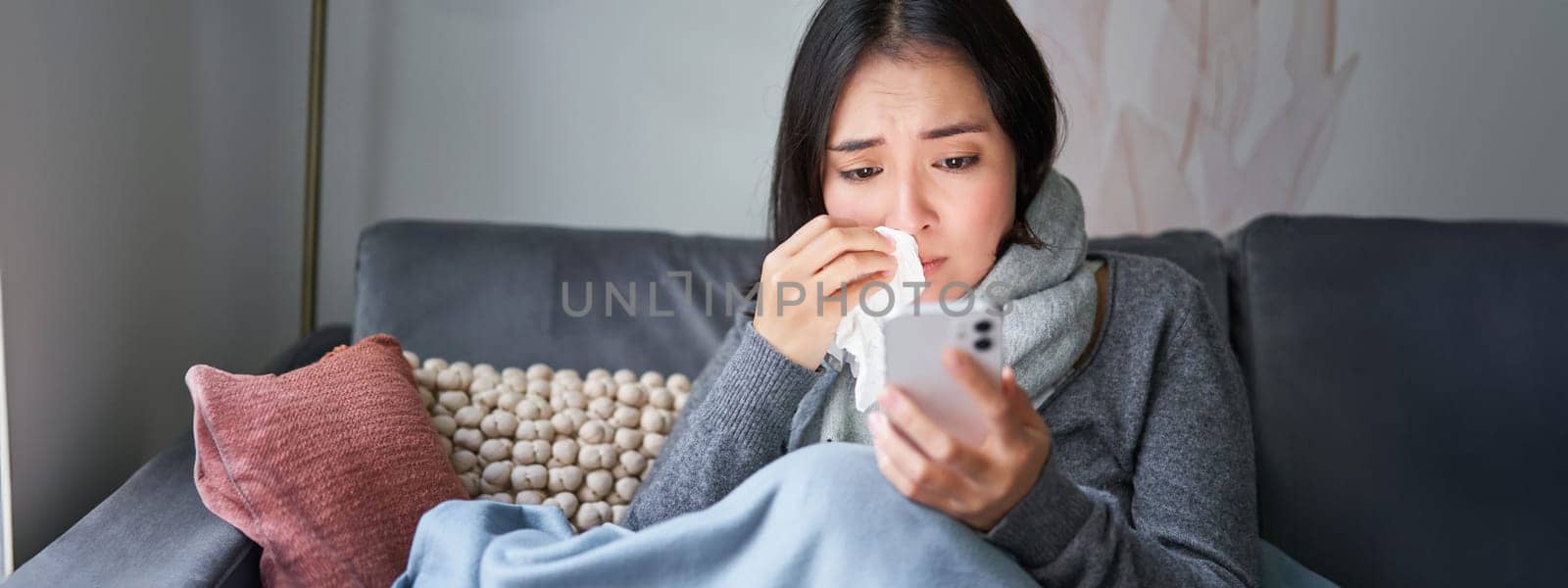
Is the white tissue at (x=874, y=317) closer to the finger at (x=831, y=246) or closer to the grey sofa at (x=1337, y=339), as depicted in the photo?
the finger at (x=831, y=246)

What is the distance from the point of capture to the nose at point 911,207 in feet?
4.16

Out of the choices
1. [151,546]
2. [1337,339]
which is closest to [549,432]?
[151,546]

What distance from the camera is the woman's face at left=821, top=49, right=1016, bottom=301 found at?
4.19 feet

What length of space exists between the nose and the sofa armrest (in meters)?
0.73

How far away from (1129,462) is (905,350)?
0.54 metres

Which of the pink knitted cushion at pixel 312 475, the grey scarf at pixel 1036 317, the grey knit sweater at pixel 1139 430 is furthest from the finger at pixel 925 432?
the pink knitted cushion at pixel 312 475

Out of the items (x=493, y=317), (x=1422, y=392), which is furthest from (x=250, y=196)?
(x=1422, y=392)

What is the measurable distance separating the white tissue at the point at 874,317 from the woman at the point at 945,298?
0.02m

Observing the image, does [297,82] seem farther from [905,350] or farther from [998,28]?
[905,350]

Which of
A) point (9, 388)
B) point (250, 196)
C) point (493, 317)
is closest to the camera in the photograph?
point (9, 388)

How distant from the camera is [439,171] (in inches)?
84.6

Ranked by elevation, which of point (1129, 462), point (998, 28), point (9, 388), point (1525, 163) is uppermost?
point (998, 28)

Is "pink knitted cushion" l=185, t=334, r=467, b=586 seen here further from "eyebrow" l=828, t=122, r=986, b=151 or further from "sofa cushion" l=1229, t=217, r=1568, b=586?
"sofa cushion" l=1229, t=217, r=1568, b=586

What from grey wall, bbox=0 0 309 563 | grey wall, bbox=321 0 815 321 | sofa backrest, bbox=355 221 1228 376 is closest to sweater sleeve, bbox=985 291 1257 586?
sofa backrest, bbox=355 221 1228 376
